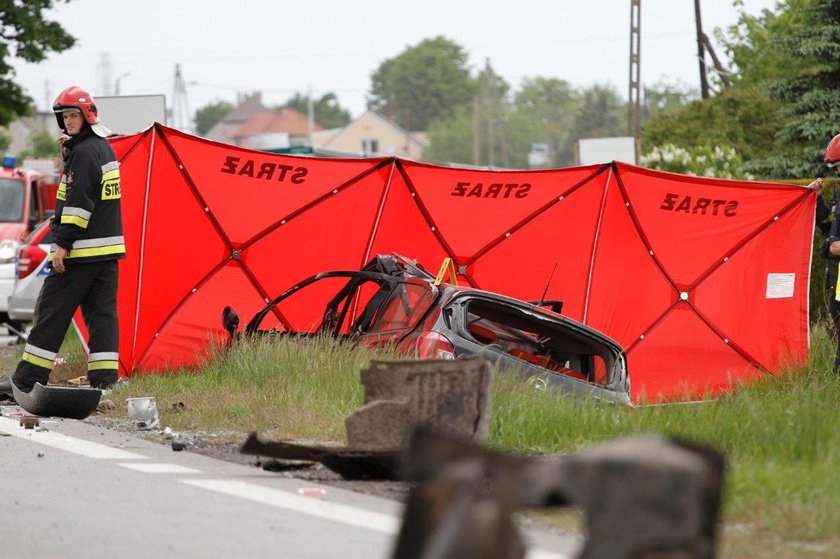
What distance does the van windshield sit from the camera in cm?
1961

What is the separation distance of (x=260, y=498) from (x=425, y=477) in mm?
2354

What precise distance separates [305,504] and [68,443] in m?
2.33

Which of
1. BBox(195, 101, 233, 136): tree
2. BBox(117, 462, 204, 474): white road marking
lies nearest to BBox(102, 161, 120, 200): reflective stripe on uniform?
BBox(117, 462, 204, 474): white road marking

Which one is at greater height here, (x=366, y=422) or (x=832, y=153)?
(x=832, y=153)

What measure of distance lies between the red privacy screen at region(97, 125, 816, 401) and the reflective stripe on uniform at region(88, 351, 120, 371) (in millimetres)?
3374

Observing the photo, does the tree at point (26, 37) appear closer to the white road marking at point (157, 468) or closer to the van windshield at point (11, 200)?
the van windshield at point (11, 200)

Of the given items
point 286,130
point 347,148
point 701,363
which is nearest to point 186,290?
point 701,363

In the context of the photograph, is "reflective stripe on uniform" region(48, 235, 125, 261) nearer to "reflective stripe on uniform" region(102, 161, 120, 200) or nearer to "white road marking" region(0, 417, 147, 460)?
"reflective stripe on uniform" region(102, 161, 120, 200)

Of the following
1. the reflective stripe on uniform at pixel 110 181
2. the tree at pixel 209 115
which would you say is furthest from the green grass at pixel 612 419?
the tree at pixel 209 115

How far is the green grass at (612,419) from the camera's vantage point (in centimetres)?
562

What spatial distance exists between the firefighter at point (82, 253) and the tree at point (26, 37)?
2607 cm

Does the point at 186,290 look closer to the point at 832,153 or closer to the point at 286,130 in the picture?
the point at 832,153

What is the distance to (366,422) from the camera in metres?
6.69

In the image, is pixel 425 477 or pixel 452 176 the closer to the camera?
pixel 425 477
